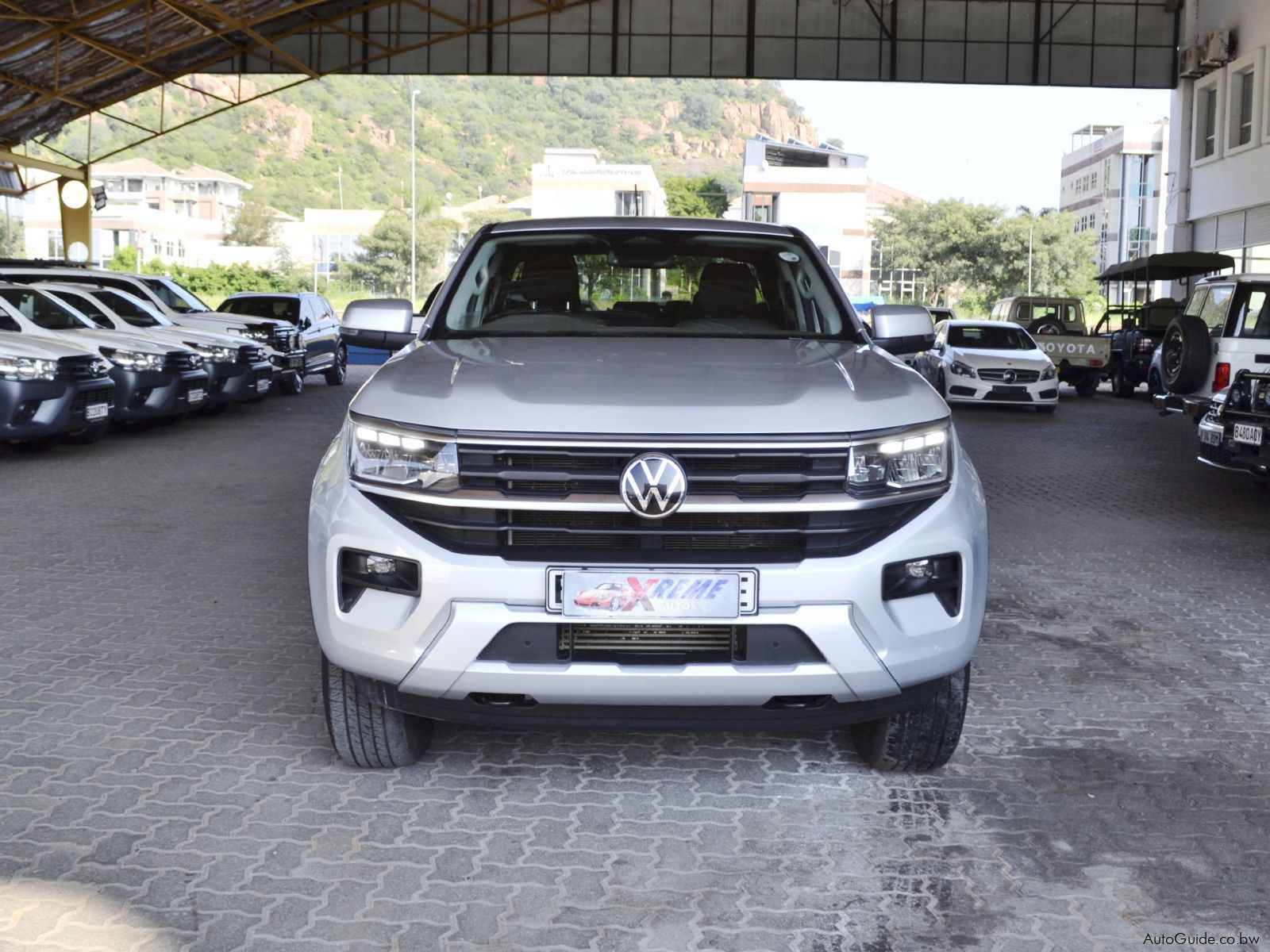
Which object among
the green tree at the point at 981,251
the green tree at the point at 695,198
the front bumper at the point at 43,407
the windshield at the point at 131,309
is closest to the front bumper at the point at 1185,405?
the front bumper at the point at 43,407

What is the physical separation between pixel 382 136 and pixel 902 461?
466 feet

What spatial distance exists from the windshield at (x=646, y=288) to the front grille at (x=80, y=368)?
8185mm

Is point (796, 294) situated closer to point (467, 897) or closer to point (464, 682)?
point (464, 682)

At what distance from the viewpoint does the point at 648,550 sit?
3.45m

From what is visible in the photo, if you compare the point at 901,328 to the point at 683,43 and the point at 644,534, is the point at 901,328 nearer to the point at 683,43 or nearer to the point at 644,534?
the point at 644,534

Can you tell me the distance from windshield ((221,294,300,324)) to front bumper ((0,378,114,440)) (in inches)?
342

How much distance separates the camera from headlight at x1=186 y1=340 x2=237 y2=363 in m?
15.9

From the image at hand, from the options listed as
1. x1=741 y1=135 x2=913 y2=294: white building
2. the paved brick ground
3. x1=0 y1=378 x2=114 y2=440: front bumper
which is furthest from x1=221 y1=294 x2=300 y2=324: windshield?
x1=741 y1=135 x2=913 y2=294: white building

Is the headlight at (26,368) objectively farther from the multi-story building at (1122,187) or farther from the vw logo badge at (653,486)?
the multi-story building at (1122,187)

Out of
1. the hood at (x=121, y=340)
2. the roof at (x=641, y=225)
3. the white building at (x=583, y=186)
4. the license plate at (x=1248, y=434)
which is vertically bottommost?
the license plate at (x=1248, y=434)

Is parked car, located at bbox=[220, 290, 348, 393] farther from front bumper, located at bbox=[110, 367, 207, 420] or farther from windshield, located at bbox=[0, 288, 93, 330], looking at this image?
windshield, located at bbox=[0, 288, 93, 330]

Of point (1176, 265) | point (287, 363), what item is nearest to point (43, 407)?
point (287, 363)

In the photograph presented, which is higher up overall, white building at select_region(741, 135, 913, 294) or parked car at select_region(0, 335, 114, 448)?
white building at select_region(741, 135, 913, 294)

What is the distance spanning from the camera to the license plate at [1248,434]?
354 inches
